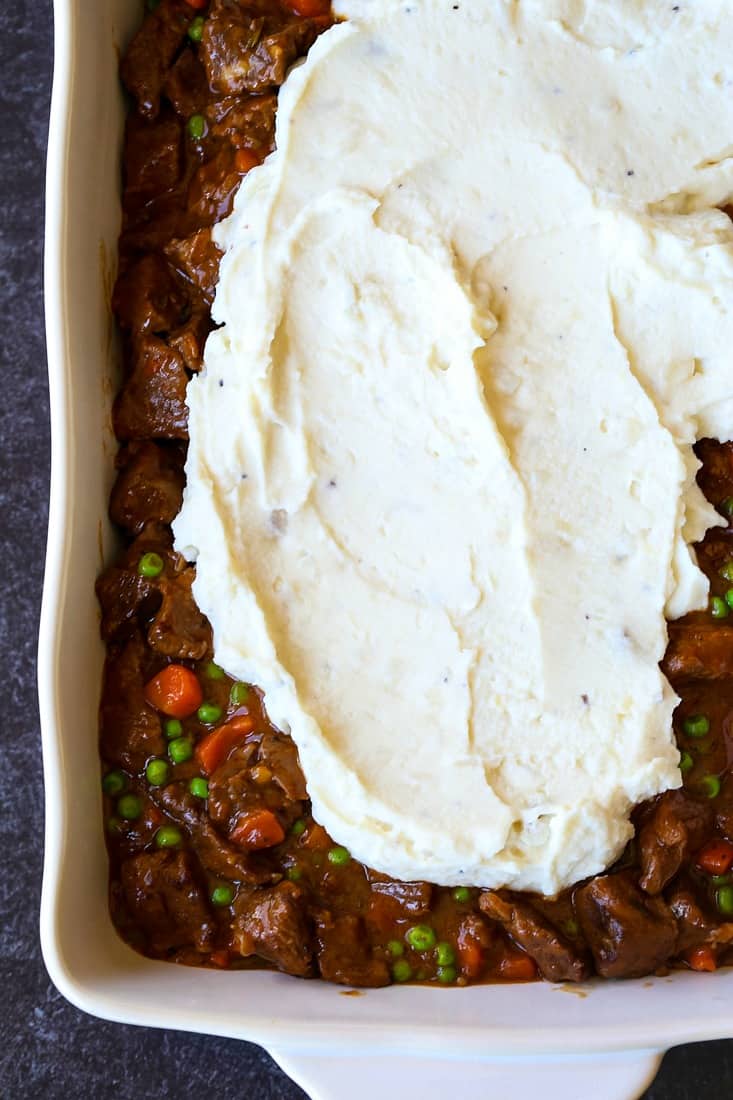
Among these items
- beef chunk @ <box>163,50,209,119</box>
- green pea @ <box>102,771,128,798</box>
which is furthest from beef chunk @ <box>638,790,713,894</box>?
beef chunk @ <box>163,50,209,119</box>

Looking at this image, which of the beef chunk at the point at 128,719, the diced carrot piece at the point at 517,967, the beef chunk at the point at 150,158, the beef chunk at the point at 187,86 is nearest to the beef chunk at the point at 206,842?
the beef chunk at the point at 128,719

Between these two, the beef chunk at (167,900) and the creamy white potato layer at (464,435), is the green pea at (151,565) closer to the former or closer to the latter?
the creamy white potato layer at (464,435)

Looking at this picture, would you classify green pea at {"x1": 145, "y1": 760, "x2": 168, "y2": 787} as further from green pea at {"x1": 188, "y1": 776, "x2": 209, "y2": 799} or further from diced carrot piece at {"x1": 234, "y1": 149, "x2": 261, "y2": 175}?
diced carrot piece at {"x1": 234, "y1": 149, "x2": 261, "y2": 175}

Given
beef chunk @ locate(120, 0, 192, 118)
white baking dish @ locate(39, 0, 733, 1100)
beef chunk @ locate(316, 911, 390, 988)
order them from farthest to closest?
beef chunk @ locate(120, 0, 192, 118)
beef chunk @ locate(316, 911, 390, 988)
white baking dish @ locate(39, 0, 733, 1100)

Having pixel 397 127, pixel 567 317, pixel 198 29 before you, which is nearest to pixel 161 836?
pixel 567 317

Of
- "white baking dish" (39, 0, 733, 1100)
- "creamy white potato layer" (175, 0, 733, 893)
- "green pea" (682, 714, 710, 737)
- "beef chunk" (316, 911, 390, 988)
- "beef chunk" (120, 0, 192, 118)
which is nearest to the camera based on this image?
"white baking dish" (39, 0, 733, 1100)

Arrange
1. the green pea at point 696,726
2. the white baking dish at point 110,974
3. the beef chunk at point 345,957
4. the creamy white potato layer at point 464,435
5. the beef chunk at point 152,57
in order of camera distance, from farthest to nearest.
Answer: the beef chunk at point 152,57 → the green pea at point 696,726 → the beef chunk at point 345,957 → the creamy white potato layer at point 464,435 → the white baking dish at point 110,974

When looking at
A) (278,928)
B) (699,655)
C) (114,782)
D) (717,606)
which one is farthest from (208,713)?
(717,606)
